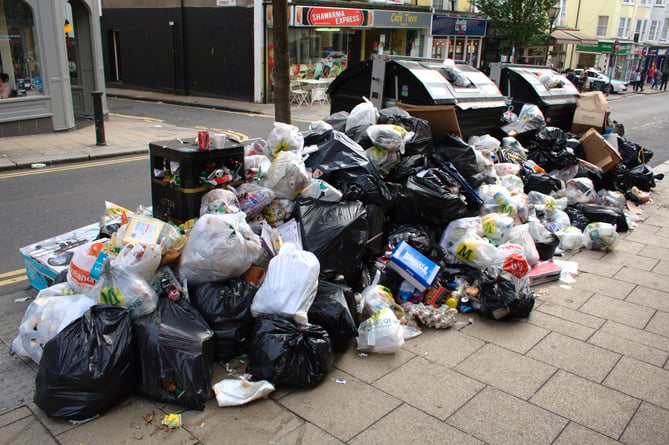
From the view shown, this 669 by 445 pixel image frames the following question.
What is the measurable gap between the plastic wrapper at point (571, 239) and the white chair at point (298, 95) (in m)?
14.4

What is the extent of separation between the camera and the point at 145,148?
420 inches

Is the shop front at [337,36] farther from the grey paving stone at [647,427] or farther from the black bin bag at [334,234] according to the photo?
the grey paving stone at [647,427]

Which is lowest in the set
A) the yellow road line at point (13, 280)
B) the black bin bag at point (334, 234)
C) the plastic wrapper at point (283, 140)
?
the yellow road line at point (13, 280)

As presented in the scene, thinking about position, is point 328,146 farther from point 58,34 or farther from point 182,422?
point 58,34

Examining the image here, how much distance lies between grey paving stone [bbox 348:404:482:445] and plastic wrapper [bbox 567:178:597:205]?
488 cm

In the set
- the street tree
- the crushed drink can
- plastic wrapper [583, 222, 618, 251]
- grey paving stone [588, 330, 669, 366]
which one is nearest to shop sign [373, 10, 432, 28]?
the street tree

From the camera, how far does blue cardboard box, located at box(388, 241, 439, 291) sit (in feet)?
13.8

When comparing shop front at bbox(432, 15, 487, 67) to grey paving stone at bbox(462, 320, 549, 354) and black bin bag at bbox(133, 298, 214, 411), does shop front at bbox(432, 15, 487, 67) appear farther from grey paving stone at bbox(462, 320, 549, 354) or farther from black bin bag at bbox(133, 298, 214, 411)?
black bin bag at bbox(133, 298, 214, 411)

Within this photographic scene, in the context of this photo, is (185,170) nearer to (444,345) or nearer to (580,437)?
(444,345)

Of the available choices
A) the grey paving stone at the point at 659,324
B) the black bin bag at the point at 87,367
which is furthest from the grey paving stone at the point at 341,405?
the grey paving stone at the point at 659,324

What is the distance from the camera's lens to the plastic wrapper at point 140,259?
3195 mm

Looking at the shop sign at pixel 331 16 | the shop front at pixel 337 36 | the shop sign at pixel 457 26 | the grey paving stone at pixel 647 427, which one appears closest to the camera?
the grey paving stone at pixel 647 427

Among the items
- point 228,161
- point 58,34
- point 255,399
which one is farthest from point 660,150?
point 58,34

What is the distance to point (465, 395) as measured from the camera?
3.18m
